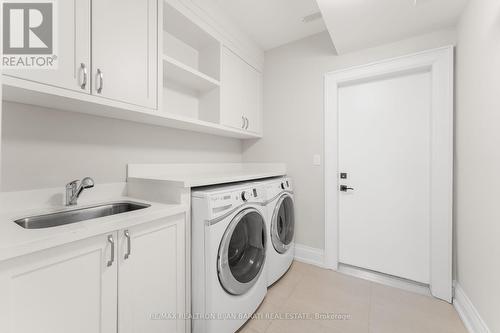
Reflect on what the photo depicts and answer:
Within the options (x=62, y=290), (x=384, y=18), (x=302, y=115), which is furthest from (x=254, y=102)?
(x=62, y=290)

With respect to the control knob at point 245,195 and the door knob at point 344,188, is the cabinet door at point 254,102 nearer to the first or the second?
the control knob at point 245,195

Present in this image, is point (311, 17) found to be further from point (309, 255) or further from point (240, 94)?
point (309, 255)

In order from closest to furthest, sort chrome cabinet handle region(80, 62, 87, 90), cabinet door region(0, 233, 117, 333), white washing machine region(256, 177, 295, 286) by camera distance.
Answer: cabinet door region(0, 233, 117, 333)
chrome cabinet handle region(80, 62, 87, 90)
white washing machine region(256, 177, 295, 286)

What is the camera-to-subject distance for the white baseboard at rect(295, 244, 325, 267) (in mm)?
2309

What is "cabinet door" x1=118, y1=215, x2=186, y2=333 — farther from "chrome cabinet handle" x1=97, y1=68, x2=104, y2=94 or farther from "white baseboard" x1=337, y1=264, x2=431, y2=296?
"white baseboard" x1=337, y1=264, x2=431, y2=296

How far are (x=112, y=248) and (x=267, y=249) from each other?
1.18 meters

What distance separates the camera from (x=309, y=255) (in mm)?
2379

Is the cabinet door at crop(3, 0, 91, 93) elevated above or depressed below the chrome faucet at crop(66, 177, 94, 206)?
above

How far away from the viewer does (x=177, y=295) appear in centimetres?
124

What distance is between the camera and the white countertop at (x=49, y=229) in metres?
0.72

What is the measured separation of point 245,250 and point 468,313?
1602 millimetres

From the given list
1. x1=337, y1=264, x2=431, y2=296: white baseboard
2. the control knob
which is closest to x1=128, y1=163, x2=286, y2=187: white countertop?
the control knob

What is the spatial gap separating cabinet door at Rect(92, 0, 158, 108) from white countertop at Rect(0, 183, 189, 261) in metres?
0.69

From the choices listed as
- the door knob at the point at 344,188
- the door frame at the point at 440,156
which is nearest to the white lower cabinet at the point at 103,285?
the door knob at the point at 344,188
